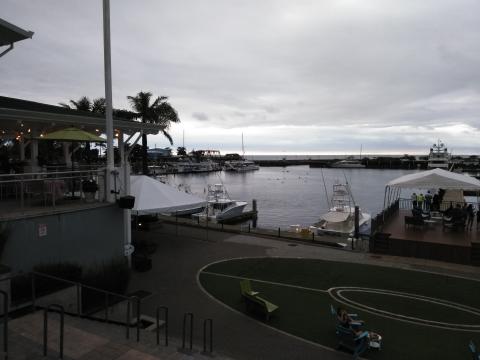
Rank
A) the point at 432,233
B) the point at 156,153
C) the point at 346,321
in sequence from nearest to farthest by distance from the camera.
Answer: the point at 346,321 → the point at 432,233 → the point at 156,153

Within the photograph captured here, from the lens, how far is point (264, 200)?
212 feet

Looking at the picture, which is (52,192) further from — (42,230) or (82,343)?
(82,343)

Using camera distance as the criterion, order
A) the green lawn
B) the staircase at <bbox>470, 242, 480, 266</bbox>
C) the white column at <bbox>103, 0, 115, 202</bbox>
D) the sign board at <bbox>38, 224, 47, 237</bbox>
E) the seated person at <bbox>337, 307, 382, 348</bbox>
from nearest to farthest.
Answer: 1. the seated person at <bbox>337, 307, 382, 348</bbox>
2. the green lawn
3. the sign board at <bbox>38, 224, 47, 237</bbox>
4. the white column at <bbox>103, 0, 115, 202</bbox>
5. the staircase at <bbox>470, 242, 480, 266</bbox>

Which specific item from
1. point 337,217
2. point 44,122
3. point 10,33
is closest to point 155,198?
point 44,122

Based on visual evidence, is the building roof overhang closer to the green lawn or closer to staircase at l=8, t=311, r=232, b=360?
the green lawn

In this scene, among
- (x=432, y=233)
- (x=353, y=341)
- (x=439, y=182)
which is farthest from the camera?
(x=439, y=182)

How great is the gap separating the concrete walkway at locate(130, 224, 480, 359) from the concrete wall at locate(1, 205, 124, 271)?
2147 mm

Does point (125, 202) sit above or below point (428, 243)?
above

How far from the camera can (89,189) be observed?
11.4 metres

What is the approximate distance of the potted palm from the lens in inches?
446

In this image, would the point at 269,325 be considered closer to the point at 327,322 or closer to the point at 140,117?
the point at 327,322

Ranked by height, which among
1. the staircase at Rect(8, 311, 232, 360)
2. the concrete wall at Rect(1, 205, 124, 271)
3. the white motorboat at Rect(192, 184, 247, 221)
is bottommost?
the white motorboat at Rect(192, 184, 247, 221)

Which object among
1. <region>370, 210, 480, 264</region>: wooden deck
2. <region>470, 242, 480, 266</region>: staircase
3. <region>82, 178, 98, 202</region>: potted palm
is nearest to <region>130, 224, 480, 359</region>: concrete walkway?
<region>470, 242, 480, 266</region>: staircase

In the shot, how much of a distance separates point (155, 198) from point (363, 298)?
973 cm
